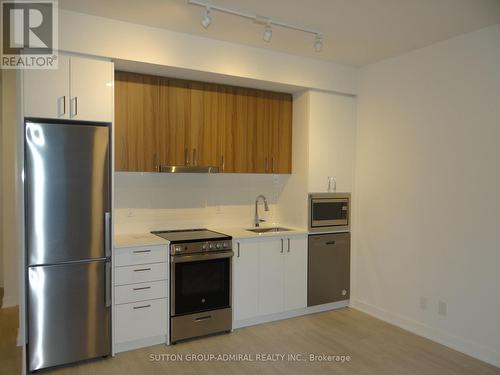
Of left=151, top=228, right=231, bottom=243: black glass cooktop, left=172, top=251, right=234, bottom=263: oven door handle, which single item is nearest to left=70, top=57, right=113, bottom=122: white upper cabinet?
left=151, top=228, right=231, bottom=243: black glass cooktop

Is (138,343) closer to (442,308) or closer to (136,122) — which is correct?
(136,122)

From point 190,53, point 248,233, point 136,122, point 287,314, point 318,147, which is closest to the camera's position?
point 190,53

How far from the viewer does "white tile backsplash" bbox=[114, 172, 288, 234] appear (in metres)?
3.97

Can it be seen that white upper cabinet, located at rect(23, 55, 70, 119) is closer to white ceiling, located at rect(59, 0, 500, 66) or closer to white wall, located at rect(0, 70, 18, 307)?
white ceiling, located at rect(59, 0, 500, 66)

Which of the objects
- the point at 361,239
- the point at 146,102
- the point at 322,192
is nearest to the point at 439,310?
the point at 361,239

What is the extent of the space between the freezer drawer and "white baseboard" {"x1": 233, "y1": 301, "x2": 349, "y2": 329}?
1354 millimetres

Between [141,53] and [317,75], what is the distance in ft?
6.44

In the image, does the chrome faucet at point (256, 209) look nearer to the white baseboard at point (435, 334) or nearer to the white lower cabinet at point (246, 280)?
the white lower cabinet at point (246, 280)

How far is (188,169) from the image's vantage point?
12.7 feet

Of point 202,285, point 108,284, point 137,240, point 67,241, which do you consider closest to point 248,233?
point 202,285

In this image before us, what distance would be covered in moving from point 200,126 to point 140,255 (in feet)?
4.71

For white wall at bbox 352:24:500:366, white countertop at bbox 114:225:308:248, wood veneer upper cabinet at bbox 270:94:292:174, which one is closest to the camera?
white wall at bbox 352:24:500:366

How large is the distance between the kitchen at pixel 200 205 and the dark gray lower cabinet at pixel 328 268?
23 mm

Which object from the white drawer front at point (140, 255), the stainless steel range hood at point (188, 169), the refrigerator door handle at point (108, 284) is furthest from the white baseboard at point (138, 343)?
the stainless steel range hood at point (188, 169)
